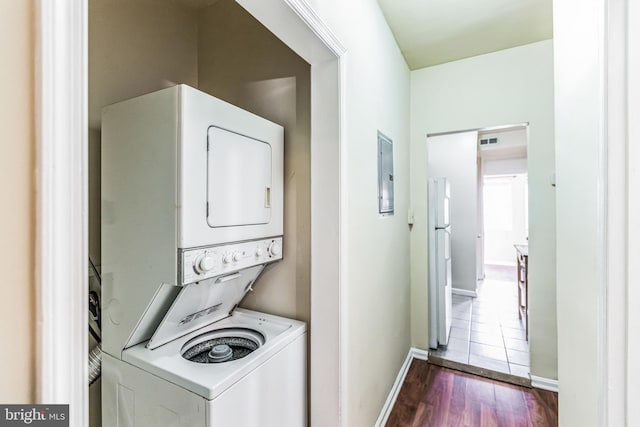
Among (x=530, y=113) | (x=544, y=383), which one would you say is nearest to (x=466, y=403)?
(x=544, y=383)

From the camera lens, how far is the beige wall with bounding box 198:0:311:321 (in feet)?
5.15

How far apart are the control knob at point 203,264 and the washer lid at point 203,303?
128mm

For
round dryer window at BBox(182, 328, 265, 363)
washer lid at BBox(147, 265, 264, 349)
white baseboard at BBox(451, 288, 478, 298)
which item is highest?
washer lid at BBox(147, 265, 264, 349)

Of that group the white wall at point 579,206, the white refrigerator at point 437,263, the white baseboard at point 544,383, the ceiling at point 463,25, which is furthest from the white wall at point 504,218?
the white wall at point 579,206

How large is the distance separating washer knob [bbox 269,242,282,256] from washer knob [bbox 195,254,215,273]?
1.31 feet

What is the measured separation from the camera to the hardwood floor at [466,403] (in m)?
1.94

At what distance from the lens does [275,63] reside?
162 cm

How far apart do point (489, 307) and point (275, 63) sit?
425 centimetres

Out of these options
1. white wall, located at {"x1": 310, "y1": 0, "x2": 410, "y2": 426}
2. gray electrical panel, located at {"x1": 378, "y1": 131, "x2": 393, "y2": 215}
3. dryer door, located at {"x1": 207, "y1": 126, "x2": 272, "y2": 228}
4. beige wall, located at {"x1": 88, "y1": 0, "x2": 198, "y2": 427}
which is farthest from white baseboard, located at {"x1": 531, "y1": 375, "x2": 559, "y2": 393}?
beige wall, located at {"x1": 88, "y1": 0, "x2": 198, "y2": 427}

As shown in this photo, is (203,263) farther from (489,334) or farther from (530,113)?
(489,334)

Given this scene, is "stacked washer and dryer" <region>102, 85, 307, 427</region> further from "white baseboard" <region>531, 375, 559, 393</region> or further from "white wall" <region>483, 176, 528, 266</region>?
"white wall" <region>483, 176, 528, 266</region>

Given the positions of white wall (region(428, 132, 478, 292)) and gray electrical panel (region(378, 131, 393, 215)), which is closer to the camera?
gray electrical panel (region(378, 131, 393, 215))

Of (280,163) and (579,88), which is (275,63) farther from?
(579,88)

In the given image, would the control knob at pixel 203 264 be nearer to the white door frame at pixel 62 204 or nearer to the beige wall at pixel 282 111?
the beige wall at pixel 282 111
